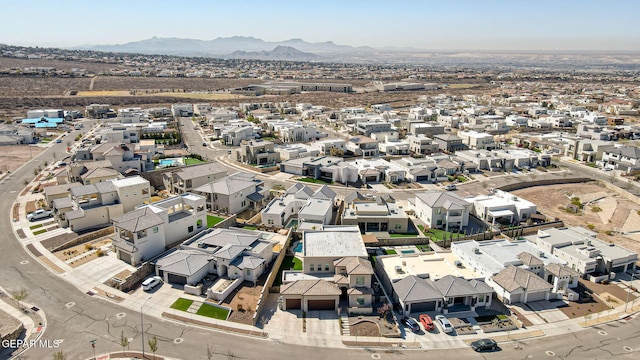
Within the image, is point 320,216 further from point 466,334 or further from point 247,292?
point 466,334

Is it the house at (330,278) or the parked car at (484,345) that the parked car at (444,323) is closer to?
the parked car at (484,345)

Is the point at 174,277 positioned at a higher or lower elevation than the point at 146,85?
lower

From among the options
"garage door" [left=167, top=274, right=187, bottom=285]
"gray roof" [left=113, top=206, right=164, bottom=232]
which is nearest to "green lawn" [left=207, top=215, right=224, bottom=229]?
"gray roof" [left=113, top=206, right=164, bottom=232]

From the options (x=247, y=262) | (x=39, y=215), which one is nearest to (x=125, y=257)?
(x=247, y=262)

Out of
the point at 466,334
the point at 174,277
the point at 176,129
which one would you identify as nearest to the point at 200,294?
the point at 174,277

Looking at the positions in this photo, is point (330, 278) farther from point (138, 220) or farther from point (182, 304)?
point (138, 220)

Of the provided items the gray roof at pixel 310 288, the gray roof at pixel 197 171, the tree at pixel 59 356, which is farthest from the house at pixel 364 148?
the tree at pixel 59 356

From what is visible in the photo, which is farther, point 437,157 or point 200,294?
point 437,157

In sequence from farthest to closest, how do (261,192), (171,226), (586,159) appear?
(586,159) < (261,192) < (171,226)
